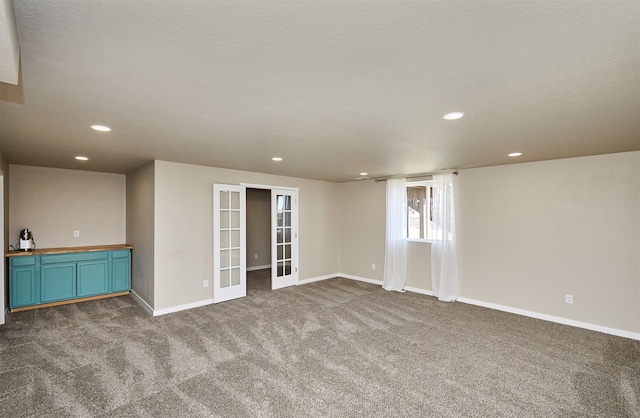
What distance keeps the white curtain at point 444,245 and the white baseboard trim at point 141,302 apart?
473cm

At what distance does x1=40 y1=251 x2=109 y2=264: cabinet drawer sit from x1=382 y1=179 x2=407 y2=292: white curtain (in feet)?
17.2

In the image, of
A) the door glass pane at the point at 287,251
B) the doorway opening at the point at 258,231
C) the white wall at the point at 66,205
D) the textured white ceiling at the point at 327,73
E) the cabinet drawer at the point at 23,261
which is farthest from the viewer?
the doorway opening at the point at 258,231

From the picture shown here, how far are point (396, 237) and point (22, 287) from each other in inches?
248

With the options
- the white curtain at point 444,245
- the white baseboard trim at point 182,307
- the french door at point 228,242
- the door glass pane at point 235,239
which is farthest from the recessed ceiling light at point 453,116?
the white baseboard trim at point 182,307

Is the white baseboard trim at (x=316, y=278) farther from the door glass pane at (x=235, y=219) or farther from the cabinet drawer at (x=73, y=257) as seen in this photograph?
the cabinet drawer at (x=73, y=257)

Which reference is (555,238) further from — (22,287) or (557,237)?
(22,287)

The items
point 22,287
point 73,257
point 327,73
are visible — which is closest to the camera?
point 327,73

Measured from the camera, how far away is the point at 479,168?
5.04 metres

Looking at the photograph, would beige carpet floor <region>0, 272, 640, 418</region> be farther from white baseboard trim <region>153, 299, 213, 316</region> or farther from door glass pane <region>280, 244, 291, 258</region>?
door glass pane <region>280, 244, 291, 258</region>

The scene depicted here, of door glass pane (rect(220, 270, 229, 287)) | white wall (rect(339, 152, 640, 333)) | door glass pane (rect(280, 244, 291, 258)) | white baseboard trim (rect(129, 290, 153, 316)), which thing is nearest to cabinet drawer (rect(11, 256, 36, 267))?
white baseboard trim (rect(129, 290, 153, 316))

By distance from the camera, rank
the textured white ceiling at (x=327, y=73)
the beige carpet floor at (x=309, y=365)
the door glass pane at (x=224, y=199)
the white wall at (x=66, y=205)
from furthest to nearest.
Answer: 1. the door glass pane at (x=224, y=199)
2. the white wall at (x=66, y=205)
3. the beige carpet floor at (x=309, y=365)
4. the textured white ceiling at (x=327, y=73)

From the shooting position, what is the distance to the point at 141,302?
16.3 ft

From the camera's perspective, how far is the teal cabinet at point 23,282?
4566mm

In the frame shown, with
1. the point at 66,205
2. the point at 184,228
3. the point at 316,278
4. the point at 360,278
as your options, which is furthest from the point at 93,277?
the point at 360,278
